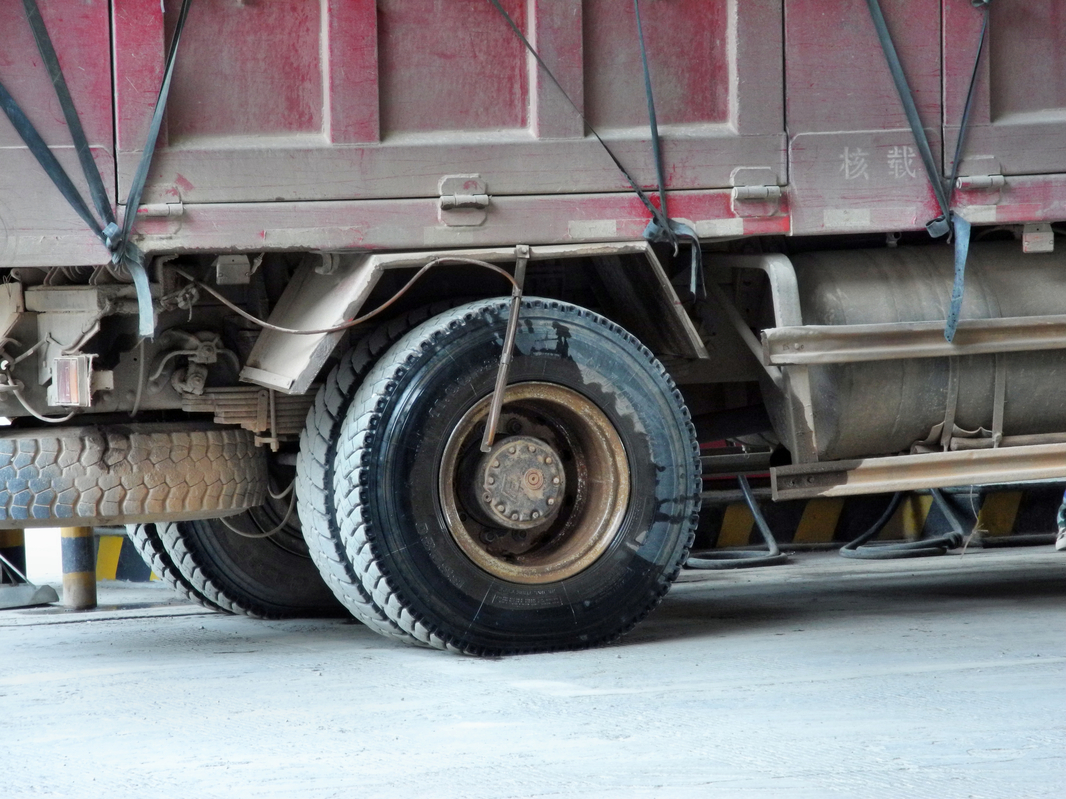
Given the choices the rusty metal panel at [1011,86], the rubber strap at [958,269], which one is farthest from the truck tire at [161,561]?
the rusty metal panel at [1011,86]

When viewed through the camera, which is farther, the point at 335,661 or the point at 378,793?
the point at 335,661

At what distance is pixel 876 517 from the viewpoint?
850cm

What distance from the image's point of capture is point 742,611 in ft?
18.4

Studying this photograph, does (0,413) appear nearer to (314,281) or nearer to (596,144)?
(314,281)

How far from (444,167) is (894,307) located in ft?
5.70

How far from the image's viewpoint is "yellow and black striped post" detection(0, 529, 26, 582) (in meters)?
6.94

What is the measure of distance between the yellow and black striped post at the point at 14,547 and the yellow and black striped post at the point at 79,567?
1.70ft

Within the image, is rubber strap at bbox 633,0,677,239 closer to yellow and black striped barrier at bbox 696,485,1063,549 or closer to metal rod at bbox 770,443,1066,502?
metal rod at bbox 770,443,1066,502

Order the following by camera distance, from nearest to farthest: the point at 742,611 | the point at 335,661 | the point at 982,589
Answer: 1. the point at 335,661
2. the point at 742,611
3. the point at 982,589

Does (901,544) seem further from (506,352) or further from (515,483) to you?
(506,352)

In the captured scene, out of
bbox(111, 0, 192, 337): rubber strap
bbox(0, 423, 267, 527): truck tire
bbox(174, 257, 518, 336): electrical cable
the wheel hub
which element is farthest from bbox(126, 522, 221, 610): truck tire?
the wheel hub

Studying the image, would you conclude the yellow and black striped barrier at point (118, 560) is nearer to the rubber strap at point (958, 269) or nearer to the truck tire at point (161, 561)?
the truck tire at point (161, 561)

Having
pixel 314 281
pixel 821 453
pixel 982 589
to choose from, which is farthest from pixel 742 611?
pixel 314 281

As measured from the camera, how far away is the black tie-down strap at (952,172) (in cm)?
507
